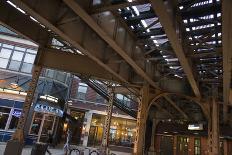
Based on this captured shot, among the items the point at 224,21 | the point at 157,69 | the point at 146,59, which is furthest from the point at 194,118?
the point at 224,21

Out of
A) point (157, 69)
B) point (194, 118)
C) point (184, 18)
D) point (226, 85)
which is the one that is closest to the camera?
point (184, 18)

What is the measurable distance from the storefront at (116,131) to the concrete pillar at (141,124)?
69.5 ft

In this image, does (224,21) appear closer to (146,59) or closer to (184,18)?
(184,18)

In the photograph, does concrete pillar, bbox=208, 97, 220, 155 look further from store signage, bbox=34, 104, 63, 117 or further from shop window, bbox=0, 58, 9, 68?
shop window, bbox=0, 58, 9, 68

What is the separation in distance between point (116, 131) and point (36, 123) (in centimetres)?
1236

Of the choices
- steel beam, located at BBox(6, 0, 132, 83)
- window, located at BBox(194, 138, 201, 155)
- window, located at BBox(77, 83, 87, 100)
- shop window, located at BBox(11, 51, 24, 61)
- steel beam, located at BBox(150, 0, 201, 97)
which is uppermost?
shop window, located at BBox(11, 51, 24, 61)

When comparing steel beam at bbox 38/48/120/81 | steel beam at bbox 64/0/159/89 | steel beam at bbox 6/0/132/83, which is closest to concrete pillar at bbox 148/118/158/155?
steel beam at bbox 38/48/120/81

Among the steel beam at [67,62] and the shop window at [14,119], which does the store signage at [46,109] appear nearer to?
the shop window at [14,119]

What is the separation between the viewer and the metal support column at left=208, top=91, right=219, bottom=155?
587 inches

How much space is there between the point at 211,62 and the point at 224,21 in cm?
672

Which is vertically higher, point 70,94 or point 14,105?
point 70,94

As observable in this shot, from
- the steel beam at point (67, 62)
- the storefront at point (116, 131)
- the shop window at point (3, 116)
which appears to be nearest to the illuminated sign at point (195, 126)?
the storefront at point (116, 131)

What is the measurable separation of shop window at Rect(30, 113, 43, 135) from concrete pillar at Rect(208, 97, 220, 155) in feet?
62.4

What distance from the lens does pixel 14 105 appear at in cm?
2681
